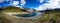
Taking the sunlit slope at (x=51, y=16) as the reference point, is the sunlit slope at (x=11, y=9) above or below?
above

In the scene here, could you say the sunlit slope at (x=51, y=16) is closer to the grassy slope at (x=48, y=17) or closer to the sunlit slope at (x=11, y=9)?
the grassy slope at (x=48, y=17)

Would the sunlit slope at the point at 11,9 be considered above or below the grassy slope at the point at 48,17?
above

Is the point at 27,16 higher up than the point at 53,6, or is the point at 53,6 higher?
the point at 53,6

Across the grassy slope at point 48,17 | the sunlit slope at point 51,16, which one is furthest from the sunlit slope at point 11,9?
the sunlit slope at point 51,16

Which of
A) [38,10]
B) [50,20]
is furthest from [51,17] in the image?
[38,10]

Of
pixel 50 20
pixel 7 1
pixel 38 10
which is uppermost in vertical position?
pixel 7 1

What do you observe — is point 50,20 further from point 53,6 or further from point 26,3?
point 26,3

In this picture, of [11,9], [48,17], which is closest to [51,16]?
[48,17]

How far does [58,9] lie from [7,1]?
1.86ft

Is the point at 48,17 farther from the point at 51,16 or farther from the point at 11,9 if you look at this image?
the point at 11,9

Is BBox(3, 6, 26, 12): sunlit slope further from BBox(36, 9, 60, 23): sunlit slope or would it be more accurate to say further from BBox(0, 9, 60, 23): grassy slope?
BBox(36, 9, 60, 23): sunlit slope

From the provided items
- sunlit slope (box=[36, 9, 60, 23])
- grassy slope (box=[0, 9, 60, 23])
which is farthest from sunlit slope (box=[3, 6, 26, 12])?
sunlit slope (box=[36, 9, 60, 23])

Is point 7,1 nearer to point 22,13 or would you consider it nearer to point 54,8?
point 22,13

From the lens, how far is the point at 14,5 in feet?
3.51
